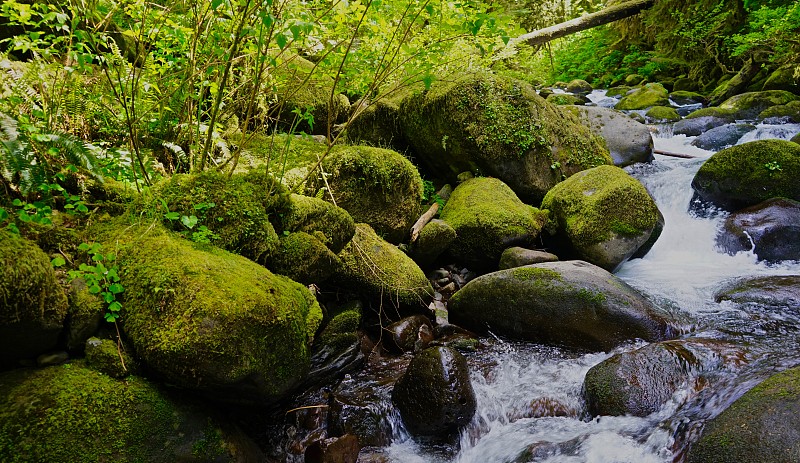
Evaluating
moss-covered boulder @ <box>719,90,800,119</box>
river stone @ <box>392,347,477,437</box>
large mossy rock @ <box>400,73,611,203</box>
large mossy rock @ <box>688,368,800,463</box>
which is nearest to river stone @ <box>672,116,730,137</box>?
moss-covered boulder @ <box>719,90,800,119</box>

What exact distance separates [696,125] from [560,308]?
30.8 feet

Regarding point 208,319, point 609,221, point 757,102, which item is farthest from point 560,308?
point 757,102

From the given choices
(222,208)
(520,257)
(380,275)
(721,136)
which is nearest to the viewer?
(222,208)

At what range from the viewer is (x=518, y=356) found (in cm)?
471

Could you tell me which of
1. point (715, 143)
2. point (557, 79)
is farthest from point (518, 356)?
point (557, 79)

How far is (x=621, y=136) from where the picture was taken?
9594 mm

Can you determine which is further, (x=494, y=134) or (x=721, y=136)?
(x=721, y=136)

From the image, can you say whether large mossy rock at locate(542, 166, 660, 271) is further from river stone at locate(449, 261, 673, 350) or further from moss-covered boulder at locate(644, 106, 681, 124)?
moss-covered boulder at locate(644, 106, 681, 124)

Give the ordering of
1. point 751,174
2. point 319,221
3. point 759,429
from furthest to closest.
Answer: point 751,174
point 319,221
point 759,429

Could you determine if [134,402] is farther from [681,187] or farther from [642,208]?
[681,187]

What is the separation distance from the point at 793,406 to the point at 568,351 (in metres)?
2.04

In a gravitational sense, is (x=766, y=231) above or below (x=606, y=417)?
below

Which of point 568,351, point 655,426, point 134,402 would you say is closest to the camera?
point 134,402

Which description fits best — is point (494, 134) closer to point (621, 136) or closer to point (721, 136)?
point (621, 136)
